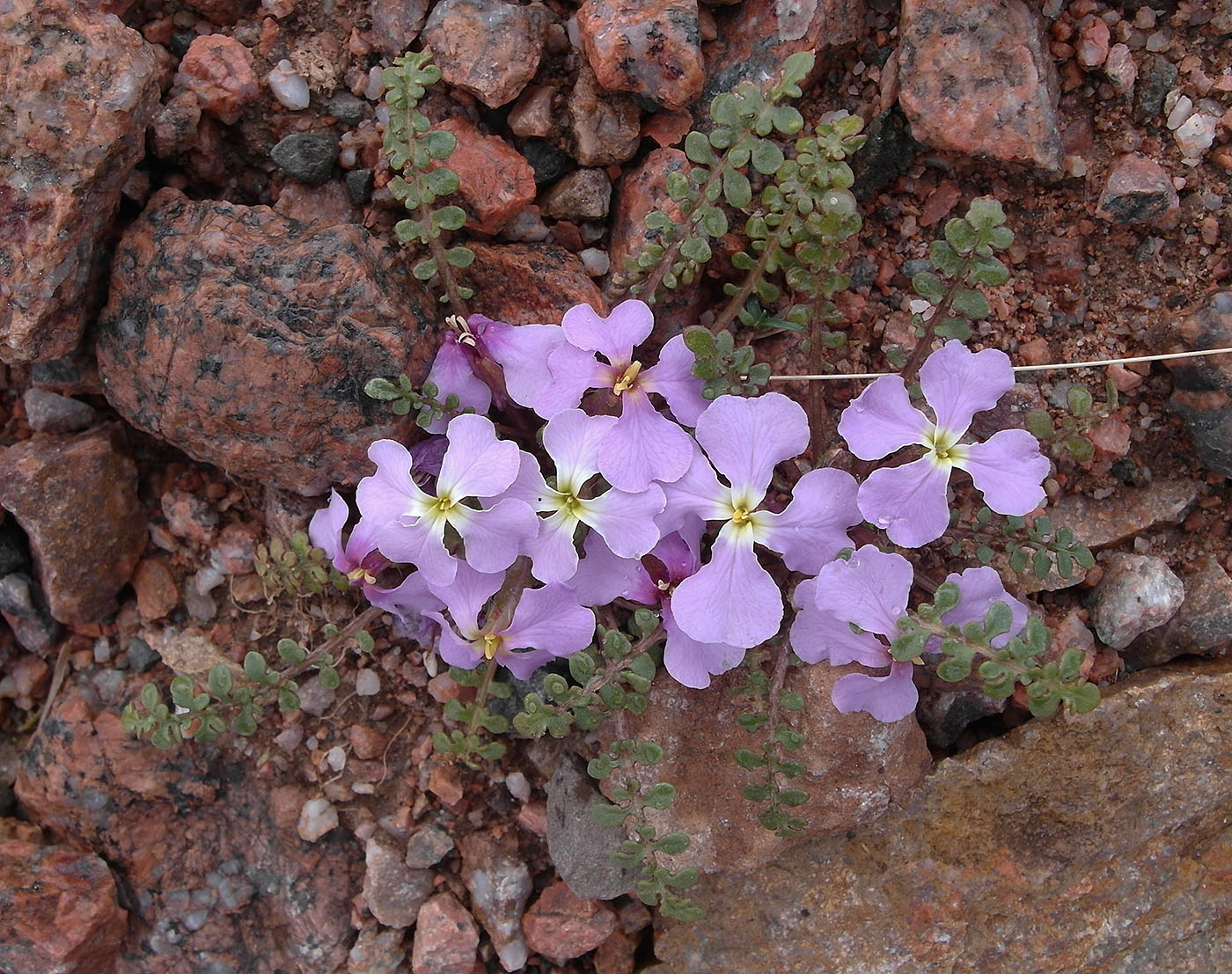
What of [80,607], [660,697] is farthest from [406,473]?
[80,607]

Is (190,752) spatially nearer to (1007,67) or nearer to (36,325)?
(36,325)

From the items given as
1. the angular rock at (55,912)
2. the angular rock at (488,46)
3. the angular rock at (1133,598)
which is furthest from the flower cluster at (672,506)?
the angular rock at (55,912)

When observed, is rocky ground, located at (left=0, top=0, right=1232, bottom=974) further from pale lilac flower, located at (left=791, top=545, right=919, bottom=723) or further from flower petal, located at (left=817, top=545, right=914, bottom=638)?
flower petal, located at (left=817, top=545, right=914, bottom=638)

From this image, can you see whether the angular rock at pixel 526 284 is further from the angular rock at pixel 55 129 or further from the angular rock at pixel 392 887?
the angular rock at pixel 392 887

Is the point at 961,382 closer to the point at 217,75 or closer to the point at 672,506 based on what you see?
the point at 672,506

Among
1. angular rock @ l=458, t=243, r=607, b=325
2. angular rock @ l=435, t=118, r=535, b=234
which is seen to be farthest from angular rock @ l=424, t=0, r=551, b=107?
angular rock @ l=458, t=243, r=607, b=325

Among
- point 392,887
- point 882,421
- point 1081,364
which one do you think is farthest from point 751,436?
point 392,887
